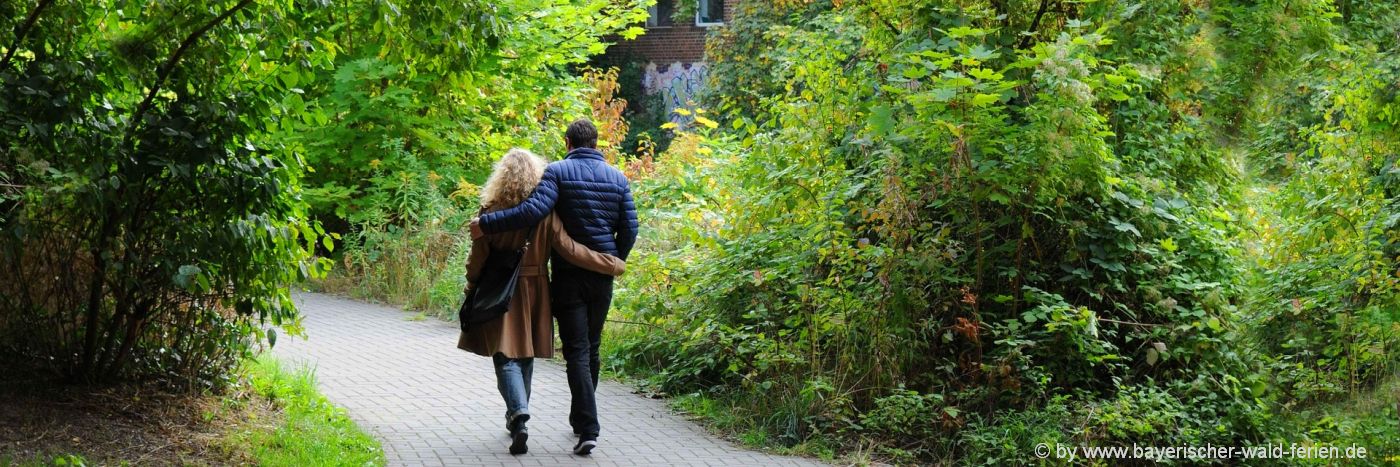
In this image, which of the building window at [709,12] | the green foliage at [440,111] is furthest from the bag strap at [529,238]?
the building window at [709,12]

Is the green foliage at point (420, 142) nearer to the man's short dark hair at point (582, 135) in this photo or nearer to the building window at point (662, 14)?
the man's short dark hair at point (582, 135)

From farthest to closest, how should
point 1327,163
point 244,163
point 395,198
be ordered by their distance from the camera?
point 395,198
point 1327,163
point 244,163

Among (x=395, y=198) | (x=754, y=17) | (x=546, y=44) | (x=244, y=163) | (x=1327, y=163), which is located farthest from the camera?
(x=754, y=17)

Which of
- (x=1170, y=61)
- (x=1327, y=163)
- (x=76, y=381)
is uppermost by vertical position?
(x=1170, y=61)

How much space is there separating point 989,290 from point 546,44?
8.45 metres

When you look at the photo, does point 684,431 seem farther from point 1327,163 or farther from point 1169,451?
point 1327,163

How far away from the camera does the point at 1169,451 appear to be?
6652 mm

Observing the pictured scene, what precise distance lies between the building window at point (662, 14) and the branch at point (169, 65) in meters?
24.7

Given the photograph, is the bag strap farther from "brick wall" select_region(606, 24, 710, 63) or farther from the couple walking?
"brick wall" select_region(606, 24, 710, 63)

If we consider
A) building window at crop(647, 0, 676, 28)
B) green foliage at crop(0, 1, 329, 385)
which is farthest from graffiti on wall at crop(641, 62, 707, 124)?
green foliage at crop(0, 1, 329, 385)

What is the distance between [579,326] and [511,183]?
849 millimetres

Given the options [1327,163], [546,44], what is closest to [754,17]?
[546,44]

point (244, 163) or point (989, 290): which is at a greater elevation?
point (244, 163)

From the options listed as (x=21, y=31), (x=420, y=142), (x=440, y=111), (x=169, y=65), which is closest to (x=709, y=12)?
(x=420, y=142)
